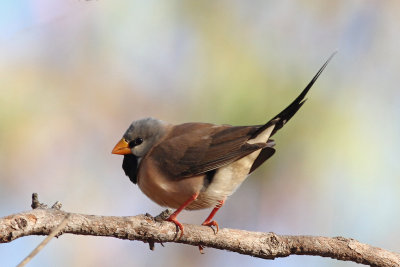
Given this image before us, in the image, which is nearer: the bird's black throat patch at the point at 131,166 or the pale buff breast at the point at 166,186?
the pale buff breast at the point at 166,186

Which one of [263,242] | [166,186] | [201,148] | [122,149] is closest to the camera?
[263,242]

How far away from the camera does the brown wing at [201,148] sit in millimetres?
3205

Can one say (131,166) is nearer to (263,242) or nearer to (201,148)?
(201,148)

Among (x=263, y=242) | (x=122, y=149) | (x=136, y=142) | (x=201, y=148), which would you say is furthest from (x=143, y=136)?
(x=263, y=242)

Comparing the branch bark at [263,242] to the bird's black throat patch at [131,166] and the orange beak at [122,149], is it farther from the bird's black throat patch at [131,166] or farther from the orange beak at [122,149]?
the orange beak at [122,149]

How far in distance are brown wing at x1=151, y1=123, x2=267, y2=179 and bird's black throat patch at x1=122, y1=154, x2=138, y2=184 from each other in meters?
0.18

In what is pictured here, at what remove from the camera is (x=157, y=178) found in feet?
10.6

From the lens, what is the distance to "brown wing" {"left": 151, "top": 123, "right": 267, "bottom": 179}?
321 centimetres

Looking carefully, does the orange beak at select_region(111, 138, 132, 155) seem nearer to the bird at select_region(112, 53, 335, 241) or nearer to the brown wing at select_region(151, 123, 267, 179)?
the bird at select_region(112, 53, 335, 241)

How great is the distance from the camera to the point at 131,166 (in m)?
3.55

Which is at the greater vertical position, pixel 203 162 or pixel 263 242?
pixel 203 162

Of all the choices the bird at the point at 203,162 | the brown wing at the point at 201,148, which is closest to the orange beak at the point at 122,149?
the bird at the point at 203,162

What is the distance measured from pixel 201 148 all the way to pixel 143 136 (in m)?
0.46

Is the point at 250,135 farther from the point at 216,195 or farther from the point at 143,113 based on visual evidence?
the point at 143,113
